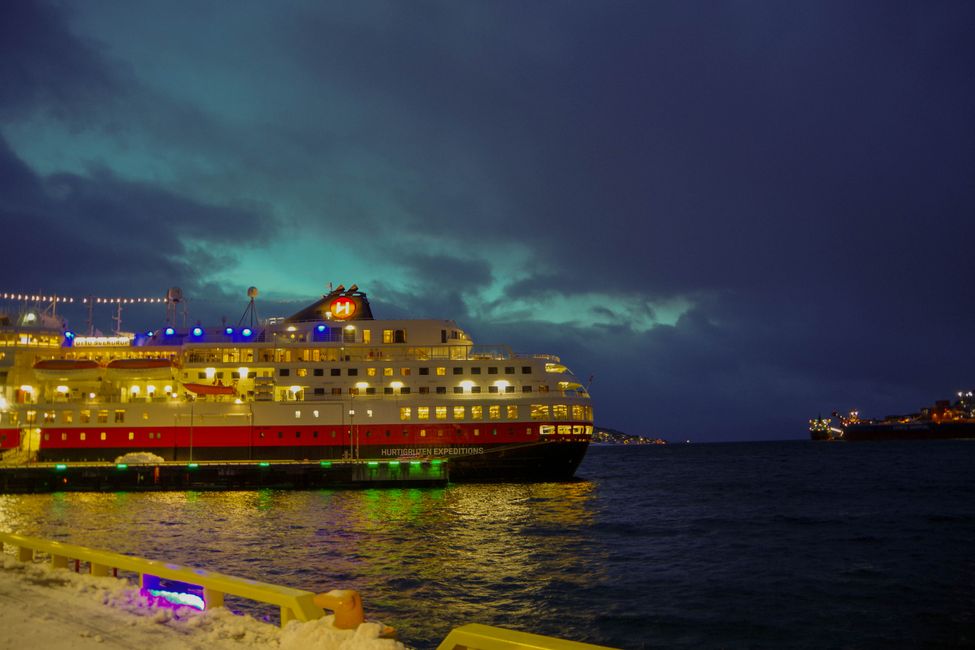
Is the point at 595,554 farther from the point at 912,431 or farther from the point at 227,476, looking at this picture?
the point at 912,431

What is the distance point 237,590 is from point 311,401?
137 feet

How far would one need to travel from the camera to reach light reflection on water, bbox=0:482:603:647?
16.1m

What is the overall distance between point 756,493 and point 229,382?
36.6m

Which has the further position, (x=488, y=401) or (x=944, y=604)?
(x=488, y=401)

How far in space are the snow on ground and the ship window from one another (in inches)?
1494

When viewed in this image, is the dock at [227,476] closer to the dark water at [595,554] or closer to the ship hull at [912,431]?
the dark water at [595,554]

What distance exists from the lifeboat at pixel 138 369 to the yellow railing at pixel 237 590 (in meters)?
43.1

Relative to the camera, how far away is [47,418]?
4916cm

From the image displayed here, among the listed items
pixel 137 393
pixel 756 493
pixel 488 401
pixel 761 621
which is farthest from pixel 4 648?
pixel 137 393

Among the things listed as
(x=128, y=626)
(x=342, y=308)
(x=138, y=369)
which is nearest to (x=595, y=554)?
(x=128, y=626)

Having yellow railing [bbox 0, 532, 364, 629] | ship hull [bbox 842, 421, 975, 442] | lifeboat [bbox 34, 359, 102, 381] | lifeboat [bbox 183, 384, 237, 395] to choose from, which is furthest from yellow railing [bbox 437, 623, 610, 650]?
ship hull [bbox 842, 421, 975, 442]

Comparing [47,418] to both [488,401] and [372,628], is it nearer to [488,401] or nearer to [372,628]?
[488,401]

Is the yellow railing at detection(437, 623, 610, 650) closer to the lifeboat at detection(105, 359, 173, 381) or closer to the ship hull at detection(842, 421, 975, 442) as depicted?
the lifeboat at detection(105, 359, 173, 381)

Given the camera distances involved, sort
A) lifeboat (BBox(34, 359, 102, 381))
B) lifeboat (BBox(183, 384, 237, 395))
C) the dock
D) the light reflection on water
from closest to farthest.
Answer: the light reflection on water
the dock
lifeboat (BBox(183, 384, 237, 395))
lifeboat (BBox(34, 359, 102, 381))
